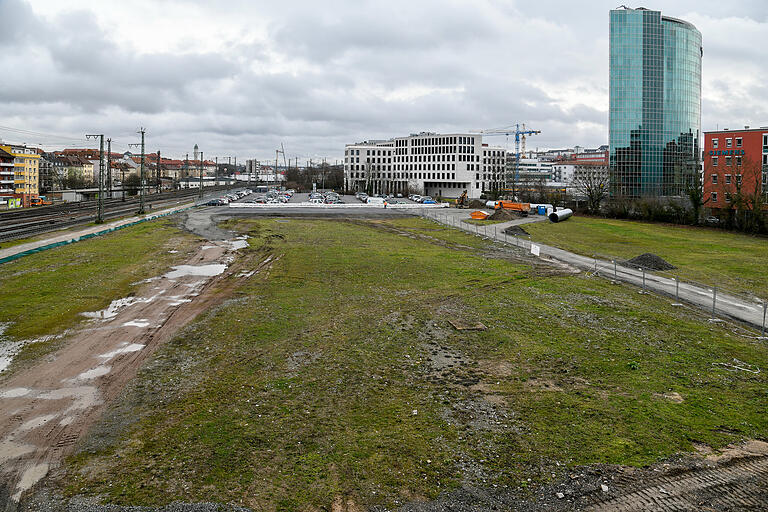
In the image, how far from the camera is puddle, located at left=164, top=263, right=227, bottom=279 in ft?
104

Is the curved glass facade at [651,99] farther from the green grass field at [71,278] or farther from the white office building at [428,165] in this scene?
the green grass field at [71,278]

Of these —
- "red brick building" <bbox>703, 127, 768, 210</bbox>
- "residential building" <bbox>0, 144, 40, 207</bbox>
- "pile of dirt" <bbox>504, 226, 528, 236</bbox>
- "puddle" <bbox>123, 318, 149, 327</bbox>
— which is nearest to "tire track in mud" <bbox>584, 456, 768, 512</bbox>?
"puddle" <bbox>123, 318, 149, 327</bbox>

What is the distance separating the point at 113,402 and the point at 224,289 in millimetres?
13999

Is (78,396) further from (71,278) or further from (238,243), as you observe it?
(238,243)

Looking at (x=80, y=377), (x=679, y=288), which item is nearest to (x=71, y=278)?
(x=80, y=377)

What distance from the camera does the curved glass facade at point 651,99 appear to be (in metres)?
124

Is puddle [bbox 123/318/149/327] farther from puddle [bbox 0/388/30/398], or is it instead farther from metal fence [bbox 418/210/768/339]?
metal fence [bbox 418/210/768/339]

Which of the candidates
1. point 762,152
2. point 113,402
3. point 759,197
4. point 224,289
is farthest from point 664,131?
point 113,402

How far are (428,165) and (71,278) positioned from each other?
131m

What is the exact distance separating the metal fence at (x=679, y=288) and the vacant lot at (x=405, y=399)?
172 centimetres

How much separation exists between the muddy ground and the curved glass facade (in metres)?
122

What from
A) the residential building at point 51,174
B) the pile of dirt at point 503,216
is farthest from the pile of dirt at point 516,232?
the residential building at point 51,174

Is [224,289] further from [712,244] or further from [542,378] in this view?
[712,244]

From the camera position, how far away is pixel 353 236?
2026 inches
